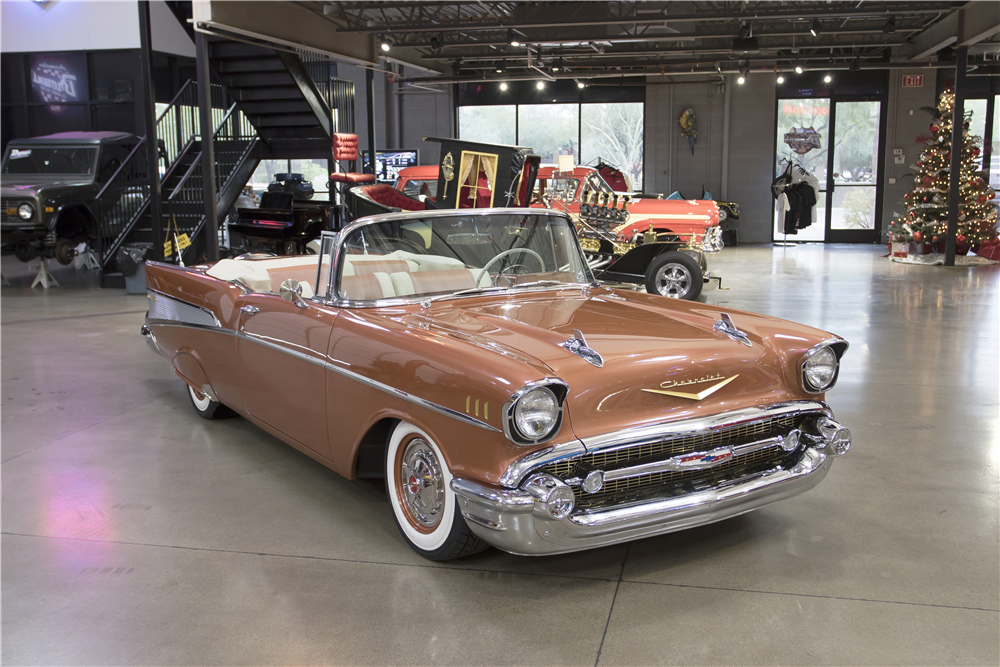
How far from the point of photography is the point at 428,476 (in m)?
3.05

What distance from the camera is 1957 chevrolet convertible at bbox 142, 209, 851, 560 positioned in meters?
2.62

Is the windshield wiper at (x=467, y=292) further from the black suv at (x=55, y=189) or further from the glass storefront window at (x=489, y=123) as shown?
the glass storefront window at (x=489, y=123)

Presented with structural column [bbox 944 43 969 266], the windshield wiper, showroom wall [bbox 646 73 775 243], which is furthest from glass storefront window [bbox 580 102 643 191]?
the windshield wiper

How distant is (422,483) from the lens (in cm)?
309

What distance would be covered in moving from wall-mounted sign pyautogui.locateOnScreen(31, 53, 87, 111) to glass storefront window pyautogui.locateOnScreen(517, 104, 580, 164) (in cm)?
1080

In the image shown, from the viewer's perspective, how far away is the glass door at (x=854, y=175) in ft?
63.9

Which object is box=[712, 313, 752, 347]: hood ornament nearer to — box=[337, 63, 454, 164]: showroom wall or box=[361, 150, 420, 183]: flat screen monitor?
box=[361, 150, 420, 183]: flat screen monitor

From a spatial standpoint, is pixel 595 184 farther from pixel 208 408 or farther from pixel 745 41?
pixel 208 408

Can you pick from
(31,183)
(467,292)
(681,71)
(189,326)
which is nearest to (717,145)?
(681,71)

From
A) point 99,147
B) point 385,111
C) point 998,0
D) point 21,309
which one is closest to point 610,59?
point 385,111

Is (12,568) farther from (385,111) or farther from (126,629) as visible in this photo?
(385,111)

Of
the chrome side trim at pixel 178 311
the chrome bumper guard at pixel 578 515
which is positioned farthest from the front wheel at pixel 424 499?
the chrome side trim at pixel 178 311

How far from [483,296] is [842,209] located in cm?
1850

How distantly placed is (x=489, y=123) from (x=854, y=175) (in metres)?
9.57
